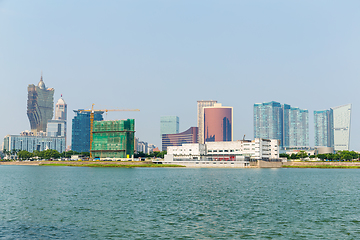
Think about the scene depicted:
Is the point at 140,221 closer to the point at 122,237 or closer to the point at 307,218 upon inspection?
the point at 122,237

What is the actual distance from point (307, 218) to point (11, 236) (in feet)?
130

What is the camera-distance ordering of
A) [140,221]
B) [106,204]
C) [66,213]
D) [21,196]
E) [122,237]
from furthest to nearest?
[21,196] < [106,204] < [66,213] < [140,221] < [122,237]

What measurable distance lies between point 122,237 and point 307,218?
91.9ft

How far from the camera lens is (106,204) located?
225 feet

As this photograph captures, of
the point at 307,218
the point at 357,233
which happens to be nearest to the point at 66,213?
the point at 307,218

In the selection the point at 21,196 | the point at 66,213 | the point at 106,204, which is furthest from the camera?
the point at 21,196

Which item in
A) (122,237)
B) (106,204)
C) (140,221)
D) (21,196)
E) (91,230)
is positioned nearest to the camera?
(122,237)

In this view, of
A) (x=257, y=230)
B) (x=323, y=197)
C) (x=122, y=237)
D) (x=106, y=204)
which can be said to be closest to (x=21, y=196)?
(x=106, y=204)

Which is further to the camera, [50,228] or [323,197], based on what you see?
[323,197]

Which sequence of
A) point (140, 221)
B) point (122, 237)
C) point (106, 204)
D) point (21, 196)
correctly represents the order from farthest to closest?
point (21, 196)
point (106, 204)
point (140, 221)
point (122, 237)

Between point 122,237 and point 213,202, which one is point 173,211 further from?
point 122,237

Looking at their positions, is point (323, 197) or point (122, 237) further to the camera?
→ point (323, 197)

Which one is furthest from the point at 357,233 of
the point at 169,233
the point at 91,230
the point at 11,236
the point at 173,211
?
the point at 11,236

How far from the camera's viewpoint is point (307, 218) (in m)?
54.6
